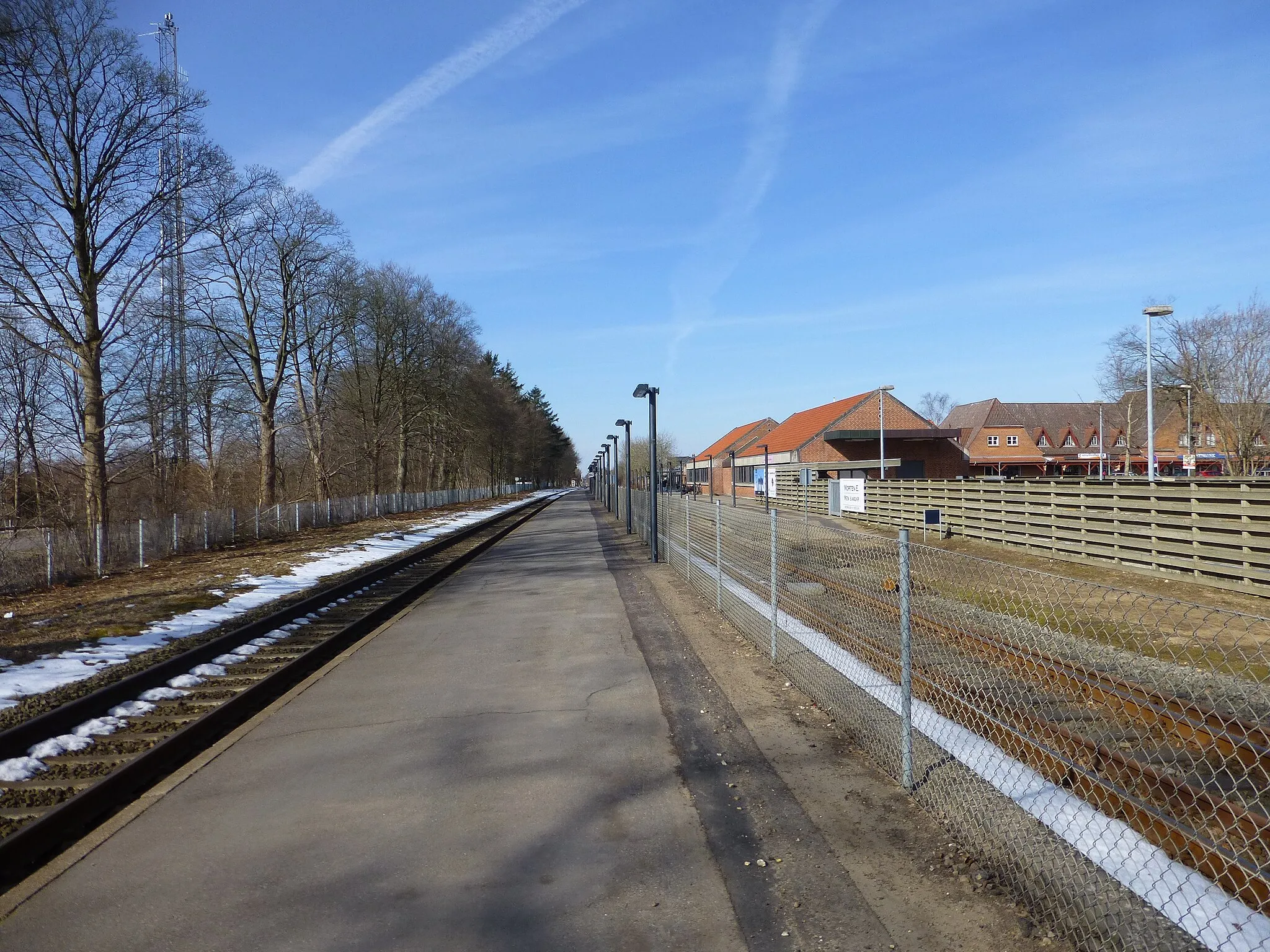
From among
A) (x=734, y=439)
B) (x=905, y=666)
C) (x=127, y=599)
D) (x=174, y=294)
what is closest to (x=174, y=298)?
(x=174, y=294)

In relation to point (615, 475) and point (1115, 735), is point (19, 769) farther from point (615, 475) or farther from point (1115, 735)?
point (615, 475)

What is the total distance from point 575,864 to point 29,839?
9.45ft

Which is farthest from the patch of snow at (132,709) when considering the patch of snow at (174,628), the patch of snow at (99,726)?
the patch of snow at (174,628)

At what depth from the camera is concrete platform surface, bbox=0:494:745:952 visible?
3.49 m

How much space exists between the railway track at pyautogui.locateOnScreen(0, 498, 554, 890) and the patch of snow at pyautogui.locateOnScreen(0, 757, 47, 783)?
A: 0.06 meters

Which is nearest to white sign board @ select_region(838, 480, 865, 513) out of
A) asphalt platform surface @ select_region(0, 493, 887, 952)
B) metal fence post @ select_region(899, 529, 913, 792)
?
asphalt platform surface @ select_region(0, 493, 887, 952)

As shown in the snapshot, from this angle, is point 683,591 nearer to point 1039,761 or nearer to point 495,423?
point 1039,761

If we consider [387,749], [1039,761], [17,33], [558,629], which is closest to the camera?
[1039,761]

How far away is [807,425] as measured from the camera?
180 ft

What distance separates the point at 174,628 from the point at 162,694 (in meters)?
4.01

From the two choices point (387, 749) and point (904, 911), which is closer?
point (904, 911)

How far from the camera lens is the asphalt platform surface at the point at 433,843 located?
3.47 meters

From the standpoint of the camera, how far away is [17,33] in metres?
17.8

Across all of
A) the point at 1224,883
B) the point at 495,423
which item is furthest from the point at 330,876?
the point at 495,423
